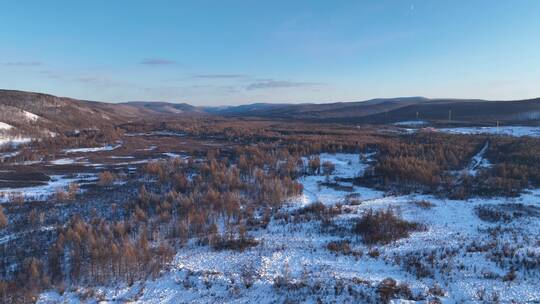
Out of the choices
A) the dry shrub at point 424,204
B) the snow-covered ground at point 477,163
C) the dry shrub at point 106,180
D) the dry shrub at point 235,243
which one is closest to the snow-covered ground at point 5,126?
the dry shrub at point 106,180

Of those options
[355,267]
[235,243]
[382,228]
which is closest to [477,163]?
[382,228]

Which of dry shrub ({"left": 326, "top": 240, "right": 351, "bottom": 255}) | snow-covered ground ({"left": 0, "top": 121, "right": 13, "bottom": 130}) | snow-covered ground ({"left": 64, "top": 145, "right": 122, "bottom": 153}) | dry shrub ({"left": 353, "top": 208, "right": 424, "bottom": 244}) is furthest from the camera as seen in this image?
snow-covered ground ({"left": 0, "top": 121, "right": 13, "bottom": 130})

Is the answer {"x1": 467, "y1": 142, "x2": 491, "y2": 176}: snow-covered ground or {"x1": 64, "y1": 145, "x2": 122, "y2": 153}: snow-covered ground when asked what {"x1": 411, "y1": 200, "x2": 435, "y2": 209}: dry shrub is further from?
{"x1": 64, "y1": 145, "x2": 122, "y2": 153}: snow-covered ground

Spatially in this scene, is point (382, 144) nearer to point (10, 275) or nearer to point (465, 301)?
point (465, 301)

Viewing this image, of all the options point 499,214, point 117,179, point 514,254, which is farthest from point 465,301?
point 117,179

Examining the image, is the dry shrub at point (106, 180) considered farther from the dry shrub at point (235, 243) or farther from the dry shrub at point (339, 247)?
the dry shrub at point (339, 247)

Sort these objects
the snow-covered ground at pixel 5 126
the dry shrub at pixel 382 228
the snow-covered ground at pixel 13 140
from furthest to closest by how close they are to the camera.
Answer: the snow-covered ground at pixel 5 126 → the snow-covered ground at pixel 13 140 → the dry shrub at pixel 382 228

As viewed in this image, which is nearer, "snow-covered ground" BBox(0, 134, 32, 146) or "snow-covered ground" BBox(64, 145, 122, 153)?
"snow-covered ground" BBox(64, 145, 122, 153)

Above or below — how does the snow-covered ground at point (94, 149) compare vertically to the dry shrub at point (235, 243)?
above

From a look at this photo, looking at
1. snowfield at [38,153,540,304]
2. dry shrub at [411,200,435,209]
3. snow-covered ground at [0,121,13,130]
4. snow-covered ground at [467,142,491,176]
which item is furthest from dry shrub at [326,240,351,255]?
snow-covered ground at [0,121,13,130]
